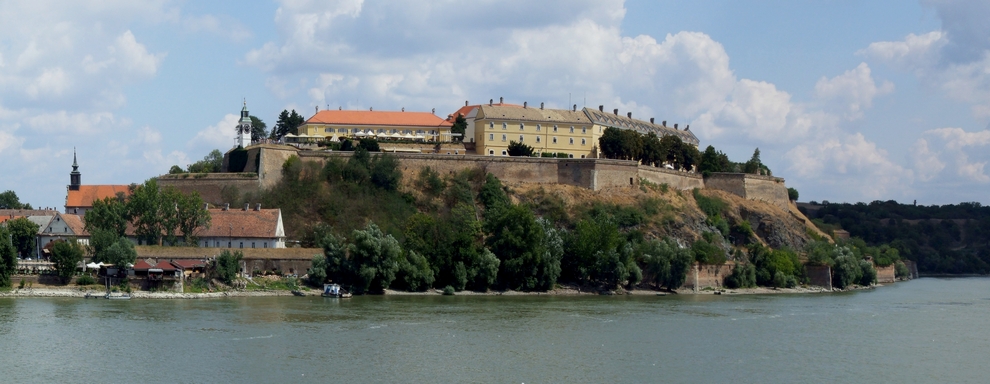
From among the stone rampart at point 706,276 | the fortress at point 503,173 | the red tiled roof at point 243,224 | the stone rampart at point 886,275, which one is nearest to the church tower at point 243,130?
the fortress at point 503,173

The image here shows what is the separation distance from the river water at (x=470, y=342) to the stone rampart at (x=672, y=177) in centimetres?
2308

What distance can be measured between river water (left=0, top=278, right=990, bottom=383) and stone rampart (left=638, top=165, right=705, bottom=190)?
2308 cm

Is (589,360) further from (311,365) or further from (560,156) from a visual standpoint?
(560,156)

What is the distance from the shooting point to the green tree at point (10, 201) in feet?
269

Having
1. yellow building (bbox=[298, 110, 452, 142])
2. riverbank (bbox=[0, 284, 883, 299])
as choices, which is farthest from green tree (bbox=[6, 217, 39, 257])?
A: yellow building (bbox=[298, 110, 452, 142])

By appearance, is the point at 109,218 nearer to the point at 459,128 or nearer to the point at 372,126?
the point at 372,126

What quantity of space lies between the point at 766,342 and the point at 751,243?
31.7 meters

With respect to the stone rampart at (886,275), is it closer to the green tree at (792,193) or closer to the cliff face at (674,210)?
the cliff face at (674,210)

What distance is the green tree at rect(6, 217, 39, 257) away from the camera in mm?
51750

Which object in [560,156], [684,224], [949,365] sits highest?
[560,156]

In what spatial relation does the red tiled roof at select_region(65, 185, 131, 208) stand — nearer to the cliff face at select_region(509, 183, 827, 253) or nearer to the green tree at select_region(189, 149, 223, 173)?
the green tree at select_region(189, 149, 223, 173)

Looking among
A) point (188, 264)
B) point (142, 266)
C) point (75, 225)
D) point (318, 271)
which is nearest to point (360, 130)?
point (75, 225)

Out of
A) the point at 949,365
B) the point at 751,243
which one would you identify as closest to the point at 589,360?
the point at 949,365

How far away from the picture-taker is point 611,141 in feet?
232
